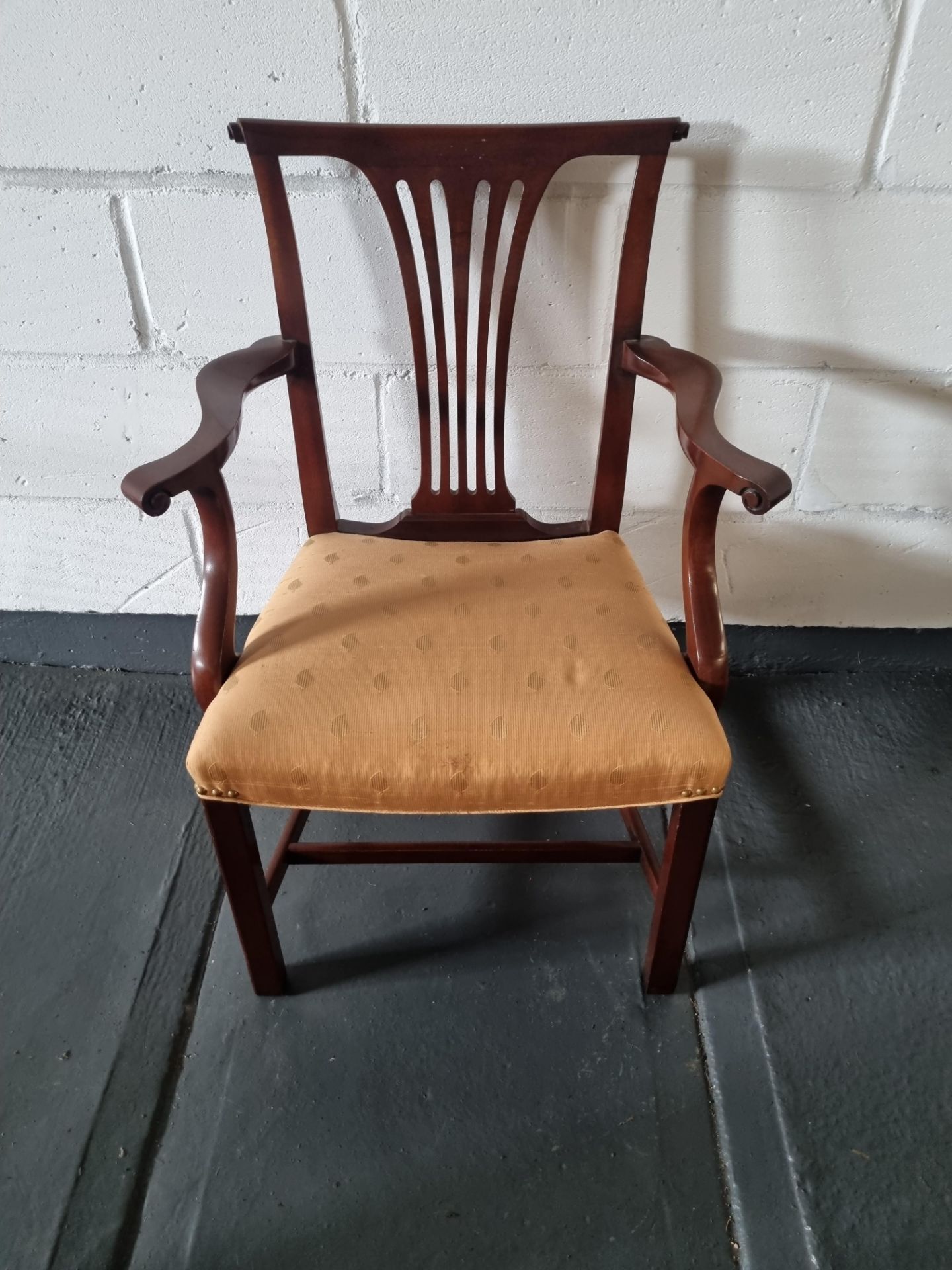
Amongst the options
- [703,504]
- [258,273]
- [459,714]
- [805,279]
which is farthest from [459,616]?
[805,279]

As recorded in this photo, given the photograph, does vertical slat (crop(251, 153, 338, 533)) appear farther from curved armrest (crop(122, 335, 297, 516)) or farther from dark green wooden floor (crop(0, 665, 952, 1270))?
dark green wooden floor (crop(0, 665, 952, 1270))

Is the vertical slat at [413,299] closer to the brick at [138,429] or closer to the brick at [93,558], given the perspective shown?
the brick at [138,429]

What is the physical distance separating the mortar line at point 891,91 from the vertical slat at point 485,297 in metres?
0.53

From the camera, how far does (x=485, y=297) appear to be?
3.62 ft

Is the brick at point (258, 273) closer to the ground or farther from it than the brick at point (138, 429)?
farther from it

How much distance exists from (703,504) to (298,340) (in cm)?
58

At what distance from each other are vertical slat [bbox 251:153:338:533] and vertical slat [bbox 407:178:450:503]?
0.16 m

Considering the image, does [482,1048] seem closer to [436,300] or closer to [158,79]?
[436,300]

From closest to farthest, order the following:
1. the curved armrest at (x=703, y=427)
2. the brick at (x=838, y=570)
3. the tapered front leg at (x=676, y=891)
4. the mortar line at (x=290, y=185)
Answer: the curved armrest at (x=703, y=427), the tapered front leg at (x=676, y=891), the mortar line at (x=290, y=185), the brick at (x=838, y=570)

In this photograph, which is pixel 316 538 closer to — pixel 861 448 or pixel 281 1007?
pixel 281 1007

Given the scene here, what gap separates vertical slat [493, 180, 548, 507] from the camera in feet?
3.43

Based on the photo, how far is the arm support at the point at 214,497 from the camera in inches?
34.3

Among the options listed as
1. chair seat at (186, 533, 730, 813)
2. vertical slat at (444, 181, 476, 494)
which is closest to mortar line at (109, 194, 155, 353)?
vertical slat at (444, 181, 476, 494)

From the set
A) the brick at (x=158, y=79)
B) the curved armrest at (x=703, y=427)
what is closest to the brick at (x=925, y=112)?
the curved armrest at (x=703, y=427)
